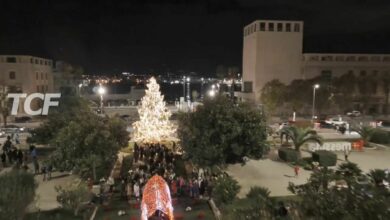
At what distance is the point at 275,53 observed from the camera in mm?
57188

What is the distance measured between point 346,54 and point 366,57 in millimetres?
2997

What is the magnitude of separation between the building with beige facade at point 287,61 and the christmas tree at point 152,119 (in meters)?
32.3

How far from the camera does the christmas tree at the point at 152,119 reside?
25.1 metres

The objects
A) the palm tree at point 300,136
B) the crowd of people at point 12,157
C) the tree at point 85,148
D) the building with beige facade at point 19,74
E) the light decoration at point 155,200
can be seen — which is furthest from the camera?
the building with beige facade at point 19,74

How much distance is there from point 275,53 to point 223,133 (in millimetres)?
40661

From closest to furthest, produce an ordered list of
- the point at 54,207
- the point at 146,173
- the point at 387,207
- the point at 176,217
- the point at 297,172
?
1. the point at 387,207
2. the point at 176,217
3. the point at 54,207
4. the point at 146,173
5. the point at 297,172

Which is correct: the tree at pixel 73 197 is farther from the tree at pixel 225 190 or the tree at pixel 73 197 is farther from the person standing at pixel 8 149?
the person standing at pixel 8 149

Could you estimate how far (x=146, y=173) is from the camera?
18500mm

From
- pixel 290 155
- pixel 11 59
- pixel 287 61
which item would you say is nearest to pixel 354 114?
pixel 287 61

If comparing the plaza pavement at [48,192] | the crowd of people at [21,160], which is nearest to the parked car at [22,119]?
the crowd of people at [21,160]

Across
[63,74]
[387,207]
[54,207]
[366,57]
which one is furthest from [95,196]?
[366,57]

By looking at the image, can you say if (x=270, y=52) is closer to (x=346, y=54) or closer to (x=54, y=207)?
(x=346, y=54)

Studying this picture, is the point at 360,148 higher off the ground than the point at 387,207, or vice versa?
the point at 387,207

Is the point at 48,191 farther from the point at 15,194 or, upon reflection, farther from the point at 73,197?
the point at 15,194
